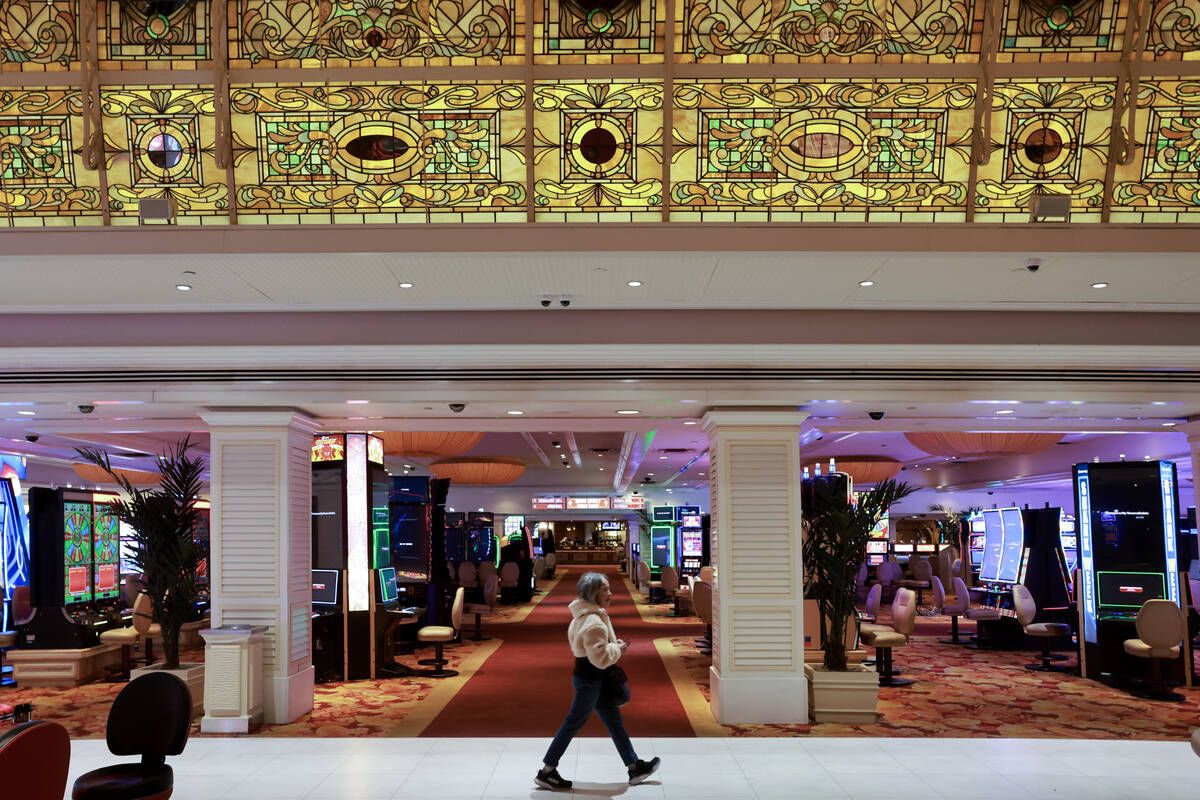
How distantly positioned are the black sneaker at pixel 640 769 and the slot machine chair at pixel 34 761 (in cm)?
312

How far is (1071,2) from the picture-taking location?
4906mm

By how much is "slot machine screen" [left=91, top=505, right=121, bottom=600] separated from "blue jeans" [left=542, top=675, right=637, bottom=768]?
7.33 m

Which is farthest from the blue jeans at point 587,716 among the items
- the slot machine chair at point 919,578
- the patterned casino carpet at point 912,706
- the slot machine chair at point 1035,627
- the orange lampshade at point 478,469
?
the slot machine chair at point 919,578

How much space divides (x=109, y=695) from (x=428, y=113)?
746 centimetres

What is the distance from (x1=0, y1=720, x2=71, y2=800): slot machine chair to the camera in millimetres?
3682

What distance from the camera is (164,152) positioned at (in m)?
5.14

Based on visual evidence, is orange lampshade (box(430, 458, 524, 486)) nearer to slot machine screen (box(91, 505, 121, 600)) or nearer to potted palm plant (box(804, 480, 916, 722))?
slot machine screen (box(91, 505, 121, 600))

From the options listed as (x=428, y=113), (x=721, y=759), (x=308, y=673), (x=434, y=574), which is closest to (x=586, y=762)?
(x=721, y=759)

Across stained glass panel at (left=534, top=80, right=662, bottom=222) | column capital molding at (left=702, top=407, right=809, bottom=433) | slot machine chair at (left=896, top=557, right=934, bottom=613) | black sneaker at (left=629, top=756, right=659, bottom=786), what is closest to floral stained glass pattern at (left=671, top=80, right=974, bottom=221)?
stained glass panel at (left=534, top=80, right=662, bottom=222)

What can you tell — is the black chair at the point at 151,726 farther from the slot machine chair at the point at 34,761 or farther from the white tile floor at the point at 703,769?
the white tile floor at the point at 703,769

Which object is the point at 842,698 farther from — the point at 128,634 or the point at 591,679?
the point at 128,634

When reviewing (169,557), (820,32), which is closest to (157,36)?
(820,32)

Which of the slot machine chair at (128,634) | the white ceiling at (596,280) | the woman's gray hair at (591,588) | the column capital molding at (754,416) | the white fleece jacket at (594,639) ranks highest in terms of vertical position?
the white ceiling at (596,280)

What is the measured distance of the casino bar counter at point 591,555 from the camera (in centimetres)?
4222
